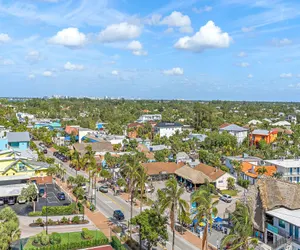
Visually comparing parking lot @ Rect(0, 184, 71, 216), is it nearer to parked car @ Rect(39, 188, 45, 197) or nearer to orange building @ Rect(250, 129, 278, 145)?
parked car @ Rect(39, 188, 45, 197)

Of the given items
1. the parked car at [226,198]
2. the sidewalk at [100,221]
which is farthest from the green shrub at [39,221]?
the parked car at [226,198]

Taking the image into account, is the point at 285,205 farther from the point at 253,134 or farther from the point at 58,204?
the point at 253,134

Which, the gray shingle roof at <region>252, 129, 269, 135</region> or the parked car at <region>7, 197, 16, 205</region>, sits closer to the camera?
the parked car at <region>7, 197, 16, 205</region>

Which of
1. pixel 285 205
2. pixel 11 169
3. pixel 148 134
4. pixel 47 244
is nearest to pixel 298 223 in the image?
pixel 285 205

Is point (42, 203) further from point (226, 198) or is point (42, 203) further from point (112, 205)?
point (226, 198)

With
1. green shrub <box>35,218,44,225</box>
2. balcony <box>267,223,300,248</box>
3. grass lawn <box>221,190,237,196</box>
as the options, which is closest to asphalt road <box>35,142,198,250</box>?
green shrub <box>35,218,44,225</box>

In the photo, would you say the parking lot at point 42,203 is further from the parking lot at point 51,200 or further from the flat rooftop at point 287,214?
the flat rooftop at point 287,214

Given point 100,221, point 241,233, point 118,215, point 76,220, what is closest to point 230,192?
point 118,215
